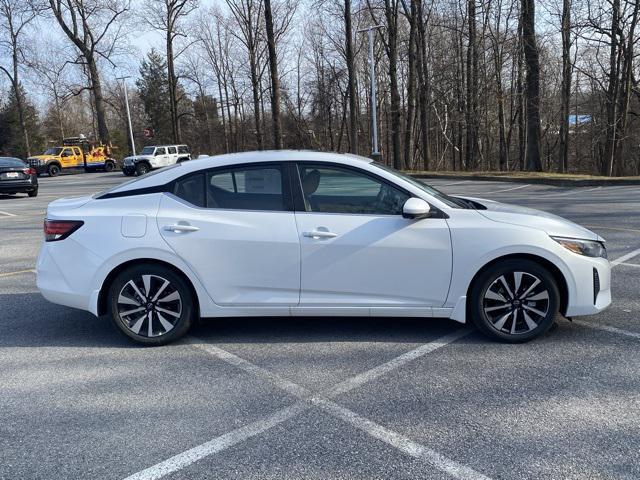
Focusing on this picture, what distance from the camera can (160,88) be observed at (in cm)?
6488

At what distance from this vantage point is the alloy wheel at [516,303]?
4098mm

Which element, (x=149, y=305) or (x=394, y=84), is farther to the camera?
(x=394, y=84)

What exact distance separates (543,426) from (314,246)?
79.5 inches

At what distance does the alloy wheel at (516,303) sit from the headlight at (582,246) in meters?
0.35

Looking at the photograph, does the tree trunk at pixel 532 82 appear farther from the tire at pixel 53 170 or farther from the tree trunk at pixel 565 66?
the tire at pixel 53 170

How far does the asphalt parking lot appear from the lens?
2697 mm

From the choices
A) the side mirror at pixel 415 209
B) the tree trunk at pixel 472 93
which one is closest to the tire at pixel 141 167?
the tree trunk at pixel 472 93

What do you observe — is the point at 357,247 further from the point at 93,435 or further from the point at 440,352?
the point at 93,435

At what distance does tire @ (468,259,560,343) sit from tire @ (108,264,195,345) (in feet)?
7.68

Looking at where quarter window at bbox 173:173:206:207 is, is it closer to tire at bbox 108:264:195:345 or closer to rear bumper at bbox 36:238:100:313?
tire at bbox 108:264:195:345

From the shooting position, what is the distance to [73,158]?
3834 cm

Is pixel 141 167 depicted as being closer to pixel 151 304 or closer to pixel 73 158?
pixel 73 158

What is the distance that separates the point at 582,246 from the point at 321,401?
2.42 meters

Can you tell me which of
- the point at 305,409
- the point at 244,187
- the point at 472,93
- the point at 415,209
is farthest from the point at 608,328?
the point at 472,93
